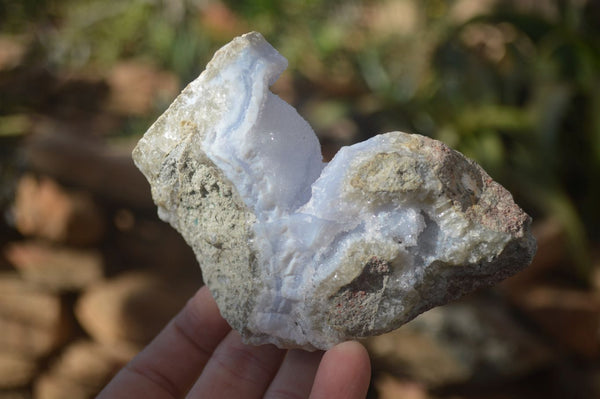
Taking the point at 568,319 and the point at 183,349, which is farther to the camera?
the point at 568,319

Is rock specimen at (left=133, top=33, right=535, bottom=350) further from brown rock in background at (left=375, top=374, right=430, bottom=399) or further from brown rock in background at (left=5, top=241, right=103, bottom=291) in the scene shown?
brown rock in background at (left=5, top=241, right=103, bottom=291)

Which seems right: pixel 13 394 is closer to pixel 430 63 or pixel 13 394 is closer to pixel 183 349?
pixel 183 349

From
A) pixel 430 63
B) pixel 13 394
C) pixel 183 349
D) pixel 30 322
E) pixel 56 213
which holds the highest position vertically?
pixel 183 349

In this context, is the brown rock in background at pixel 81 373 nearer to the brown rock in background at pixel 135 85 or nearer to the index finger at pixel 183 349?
the index finger at pixel 183 349

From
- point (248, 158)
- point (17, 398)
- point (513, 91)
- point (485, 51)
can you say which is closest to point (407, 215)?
point (248, 158)

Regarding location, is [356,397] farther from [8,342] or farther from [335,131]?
[335,131]

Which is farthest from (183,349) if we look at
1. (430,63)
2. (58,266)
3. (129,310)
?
(430,63)
